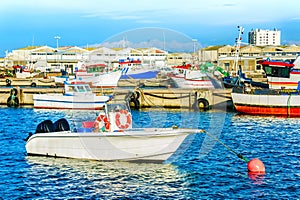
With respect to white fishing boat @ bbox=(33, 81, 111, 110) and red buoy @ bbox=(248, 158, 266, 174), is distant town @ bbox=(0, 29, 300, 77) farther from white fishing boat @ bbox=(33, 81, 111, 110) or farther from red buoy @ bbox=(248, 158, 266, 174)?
red buoy @ bbox=(248, 158, 266, 174)

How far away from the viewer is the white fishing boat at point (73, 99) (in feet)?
166

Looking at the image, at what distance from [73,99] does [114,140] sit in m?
27.6

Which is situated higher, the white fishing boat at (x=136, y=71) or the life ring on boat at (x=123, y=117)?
the white fishing boat at (x=136, y=71)

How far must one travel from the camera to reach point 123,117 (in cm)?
2566

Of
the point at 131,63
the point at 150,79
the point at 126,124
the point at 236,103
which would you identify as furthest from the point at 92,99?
the point at 131,63

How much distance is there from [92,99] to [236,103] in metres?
13.7

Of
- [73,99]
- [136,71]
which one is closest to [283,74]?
[73,99]

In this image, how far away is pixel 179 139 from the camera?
24.3 m

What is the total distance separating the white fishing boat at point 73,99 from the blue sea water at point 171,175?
16.0m

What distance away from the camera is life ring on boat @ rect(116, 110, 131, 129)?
25.4 m

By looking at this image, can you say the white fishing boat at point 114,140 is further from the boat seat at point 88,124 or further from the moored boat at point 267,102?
the moored boat at point 267,102

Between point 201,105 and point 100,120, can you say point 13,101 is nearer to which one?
point 201,105

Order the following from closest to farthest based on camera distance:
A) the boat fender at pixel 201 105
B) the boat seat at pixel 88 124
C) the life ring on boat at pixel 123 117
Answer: the life ring on boat at pixel 123 117 → the boat seat at pixel 88 124 → the boat fender at pixel 201 105

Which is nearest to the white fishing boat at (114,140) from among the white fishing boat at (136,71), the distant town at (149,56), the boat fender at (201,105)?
the boat fender at (201,105)
